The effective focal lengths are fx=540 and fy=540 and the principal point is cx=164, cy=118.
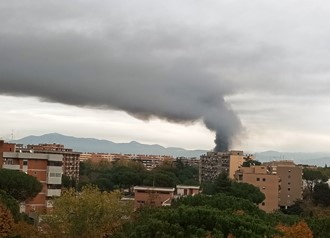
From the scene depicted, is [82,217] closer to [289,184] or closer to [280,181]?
[280,181]

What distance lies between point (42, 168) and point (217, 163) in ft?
220

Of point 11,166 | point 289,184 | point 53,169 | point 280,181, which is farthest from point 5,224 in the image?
point 289,184

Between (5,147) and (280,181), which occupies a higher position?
(5,147)

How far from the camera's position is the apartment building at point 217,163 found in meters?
107

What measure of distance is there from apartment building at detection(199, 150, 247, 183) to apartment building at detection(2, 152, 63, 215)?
6079 cm

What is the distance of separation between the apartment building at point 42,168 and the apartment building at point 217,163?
60790 mm

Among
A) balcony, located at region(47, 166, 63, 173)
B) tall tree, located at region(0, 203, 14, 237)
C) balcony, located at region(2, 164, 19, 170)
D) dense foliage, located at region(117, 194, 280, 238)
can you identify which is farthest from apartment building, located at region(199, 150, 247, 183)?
dense foliage, located at region(117, 194, 280, 238)

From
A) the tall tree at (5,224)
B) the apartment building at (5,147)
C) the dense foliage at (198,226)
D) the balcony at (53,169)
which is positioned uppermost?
the apartment building at (5,147)

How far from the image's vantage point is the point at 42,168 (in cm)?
4822

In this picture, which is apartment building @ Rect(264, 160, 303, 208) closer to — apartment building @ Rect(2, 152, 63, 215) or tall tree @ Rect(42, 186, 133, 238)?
apartment building @ Rect(2, 152, 63, 215)

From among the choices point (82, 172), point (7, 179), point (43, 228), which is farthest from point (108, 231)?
point (82, 172)

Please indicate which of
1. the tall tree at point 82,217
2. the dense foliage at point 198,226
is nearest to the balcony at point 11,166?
the tall tree at point 82,217

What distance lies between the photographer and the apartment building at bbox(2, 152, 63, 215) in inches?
1864

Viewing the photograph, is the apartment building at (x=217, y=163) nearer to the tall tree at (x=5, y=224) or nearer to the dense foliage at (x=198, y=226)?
the tall tree at (x=5, y=224)
